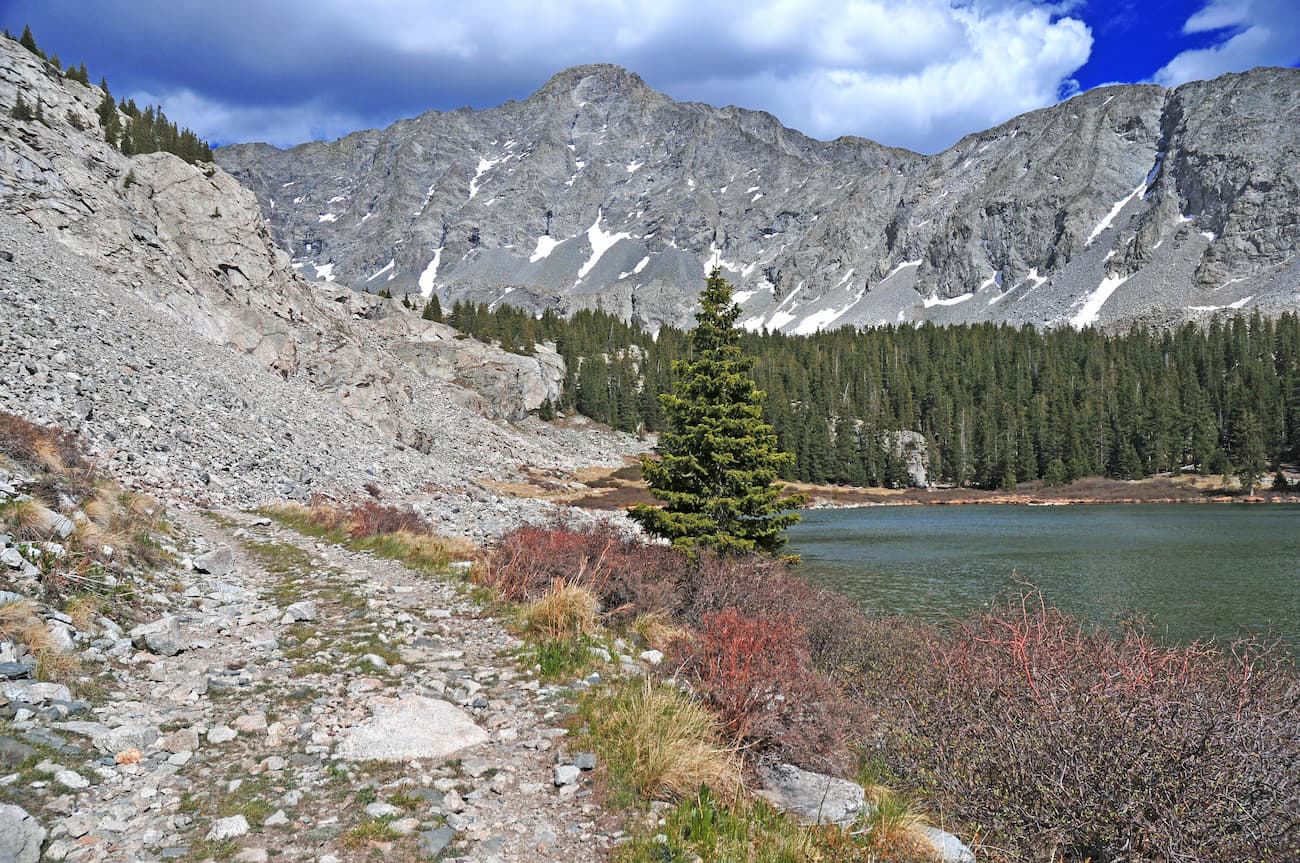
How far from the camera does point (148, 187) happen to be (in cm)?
5341

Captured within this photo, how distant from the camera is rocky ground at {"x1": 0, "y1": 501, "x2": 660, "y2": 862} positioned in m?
4.22

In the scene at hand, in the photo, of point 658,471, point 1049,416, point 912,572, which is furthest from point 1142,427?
point 658,471

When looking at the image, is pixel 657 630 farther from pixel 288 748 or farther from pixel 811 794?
pixel 288 748

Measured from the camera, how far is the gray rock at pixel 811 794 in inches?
212

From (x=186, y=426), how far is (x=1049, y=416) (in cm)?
12488

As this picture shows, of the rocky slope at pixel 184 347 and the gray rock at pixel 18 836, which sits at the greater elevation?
the rocky slope at pixel 184 347

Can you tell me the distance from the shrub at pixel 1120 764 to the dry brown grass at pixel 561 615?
174 inches

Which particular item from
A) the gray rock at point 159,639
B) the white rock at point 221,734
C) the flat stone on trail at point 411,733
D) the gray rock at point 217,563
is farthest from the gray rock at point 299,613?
the white rock at point 221,734

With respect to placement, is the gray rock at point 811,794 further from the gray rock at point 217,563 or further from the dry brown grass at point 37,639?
the gray rock at point 217,563

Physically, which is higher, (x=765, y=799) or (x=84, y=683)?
(x=84, y=683)

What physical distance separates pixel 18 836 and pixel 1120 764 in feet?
23.9

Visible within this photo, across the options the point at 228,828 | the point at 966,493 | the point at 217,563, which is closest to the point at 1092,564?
the point at 217,563

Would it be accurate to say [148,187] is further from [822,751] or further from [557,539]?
[822,751]

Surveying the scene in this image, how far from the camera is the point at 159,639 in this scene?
7.52 m
